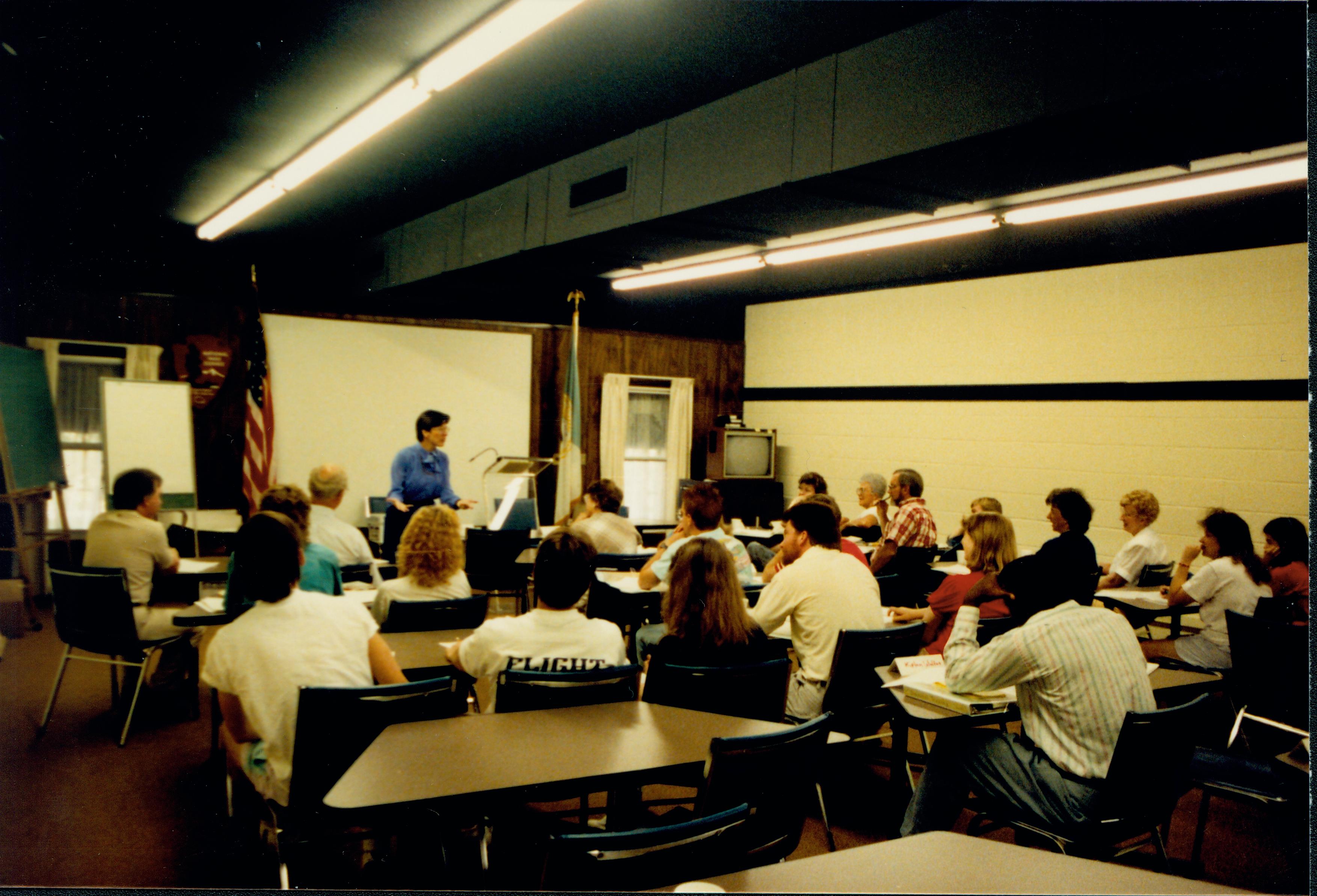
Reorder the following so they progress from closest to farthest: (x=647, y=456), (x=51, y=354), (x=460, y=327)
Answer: (x=51, y=354) < (x=460, y=327) < (x=647, y=456)

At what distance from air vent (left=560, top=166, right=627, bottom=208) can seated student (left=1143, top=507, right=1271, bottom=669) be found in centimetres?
410

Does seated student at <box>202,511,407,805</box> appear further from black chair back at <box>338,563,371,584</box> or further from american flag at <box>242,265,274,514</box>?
american flag at <box>242,265,274,514</box>

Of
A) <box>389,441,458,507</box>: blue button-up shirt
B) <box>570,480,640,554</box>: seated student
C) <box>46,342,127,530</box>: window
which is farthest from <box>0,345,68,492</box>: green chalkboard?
<box>570,480,640,554</box>: seated student

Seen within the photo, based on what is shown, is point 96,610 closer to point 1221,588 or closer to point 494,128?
point 494,128

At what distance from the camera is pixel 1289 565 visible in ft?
12.5

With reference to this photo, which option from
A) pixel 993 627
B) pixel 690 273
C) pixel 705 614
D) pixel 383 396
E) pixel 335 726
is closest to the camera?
pixel 335 726

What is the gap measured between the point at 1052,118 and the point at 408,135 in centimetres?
394

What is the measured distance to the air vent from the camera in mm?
5555

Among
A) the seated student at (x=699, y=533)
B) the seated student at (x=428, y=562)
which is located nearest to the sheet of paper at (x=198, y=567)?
the seated student at (x=428, y=562)

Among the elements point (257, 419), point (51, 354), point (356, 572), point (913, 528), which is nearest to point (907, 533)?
point (913, 528)

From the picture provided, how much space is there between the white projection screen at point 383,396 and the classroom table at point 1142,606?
5.84 metres

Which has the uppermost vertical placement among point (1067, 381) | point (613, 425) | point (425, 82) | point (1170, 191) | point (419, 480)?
point (425, 82)

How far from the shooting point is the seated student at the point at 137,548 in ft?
13.1

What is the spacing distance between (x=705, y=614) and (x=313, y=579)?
1798mm
